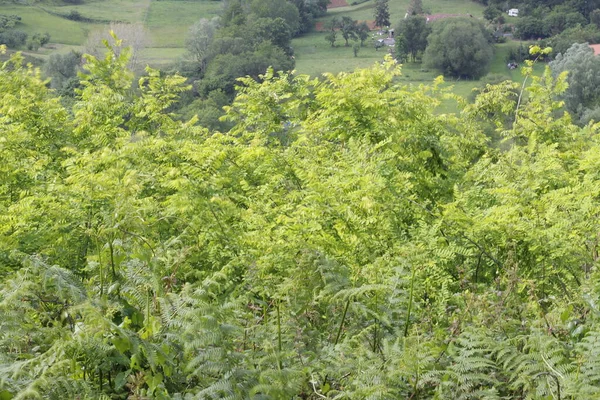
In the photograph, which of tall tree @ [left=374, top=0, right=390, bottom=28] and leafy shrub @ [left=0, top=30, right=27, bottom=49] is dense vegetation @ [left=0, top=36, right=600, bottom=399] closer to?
leafy shrub @ [left=0, top=30, right=27, bottom=49]

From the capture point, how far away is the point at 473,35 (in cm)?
7619

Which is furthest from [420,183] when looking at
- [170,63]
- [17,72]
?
Answer: [170,63]

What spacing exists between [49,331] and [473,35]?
7868cm

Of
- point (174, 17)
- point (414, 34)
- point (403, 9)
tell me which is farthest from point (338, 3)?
point (414, 34)

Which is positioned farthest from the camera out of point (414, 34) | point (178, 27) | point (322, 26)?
point (322, 26)

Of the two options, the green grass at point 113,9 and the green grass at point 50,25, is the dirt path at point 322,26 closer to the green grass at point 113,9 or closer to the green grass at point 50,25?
the green grass at point 113,9

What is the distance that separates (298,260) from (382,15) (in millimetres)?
90670

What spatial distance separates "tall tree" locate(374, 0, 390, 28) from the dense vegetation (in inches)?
3221

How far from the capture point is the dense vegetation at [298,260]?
2951 mm

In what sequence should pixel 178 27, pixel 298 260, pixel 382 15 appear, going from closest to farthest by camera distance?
pixel 298 260 → pixel 178 27 → pixel 382 15

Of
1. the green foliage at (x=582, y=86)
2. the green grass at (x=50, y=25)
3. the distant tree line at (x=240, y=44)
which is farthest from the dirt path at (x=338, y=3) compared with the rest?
the green foliage at (x=582, y=86)

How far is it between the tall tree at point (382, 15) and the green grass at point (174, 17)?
24130 millimetres

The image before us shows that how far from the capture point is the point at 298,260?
14.9 feet

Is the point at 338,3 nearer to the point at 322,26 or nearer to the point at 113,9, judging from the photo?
the point at 322,26
